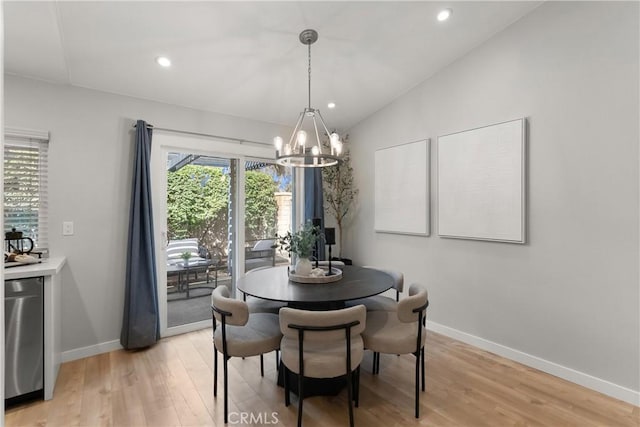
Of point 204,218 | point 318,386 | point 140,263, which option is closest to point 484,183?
point 318,386

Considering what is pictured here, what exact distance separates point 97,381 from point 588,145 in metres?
4.27

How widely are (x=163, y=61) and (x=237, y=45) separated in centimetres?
67

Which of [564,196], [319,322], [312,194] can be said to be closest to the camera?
[319,322]

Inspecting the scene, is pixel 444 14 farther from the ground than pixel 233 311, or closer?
farther from the ground

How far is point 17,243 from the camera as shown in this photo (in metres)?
2.71

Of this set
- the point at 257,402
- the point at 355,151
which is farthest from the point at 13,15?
the point at 355,151

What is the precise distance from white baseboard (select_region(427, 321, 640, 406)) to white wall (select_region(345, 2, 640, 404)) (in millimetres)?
13

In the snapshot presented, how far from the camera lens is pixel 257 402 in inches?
92.0

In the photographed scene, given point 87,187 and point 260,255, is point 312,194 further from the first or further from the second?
point 87,187

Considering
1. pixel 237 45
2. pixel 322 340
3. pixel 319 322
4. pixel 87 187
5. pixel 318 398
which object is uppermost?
pixel 237 45

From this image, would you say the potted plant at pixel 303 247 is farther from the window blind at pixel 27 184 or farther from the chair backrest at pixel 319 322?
the window blind at pixel 27 184

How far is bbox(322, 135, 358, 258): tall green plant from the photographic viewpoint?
15.4 feet

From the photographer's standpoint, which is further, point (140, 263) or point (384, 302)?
point (140, 263)

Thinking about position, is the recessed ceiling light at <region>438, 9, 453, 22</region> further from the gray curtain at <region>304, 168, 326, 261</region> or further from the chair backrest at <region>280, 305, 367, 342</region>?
the chair backrest at <region>280, 305, 367, 342</region>
